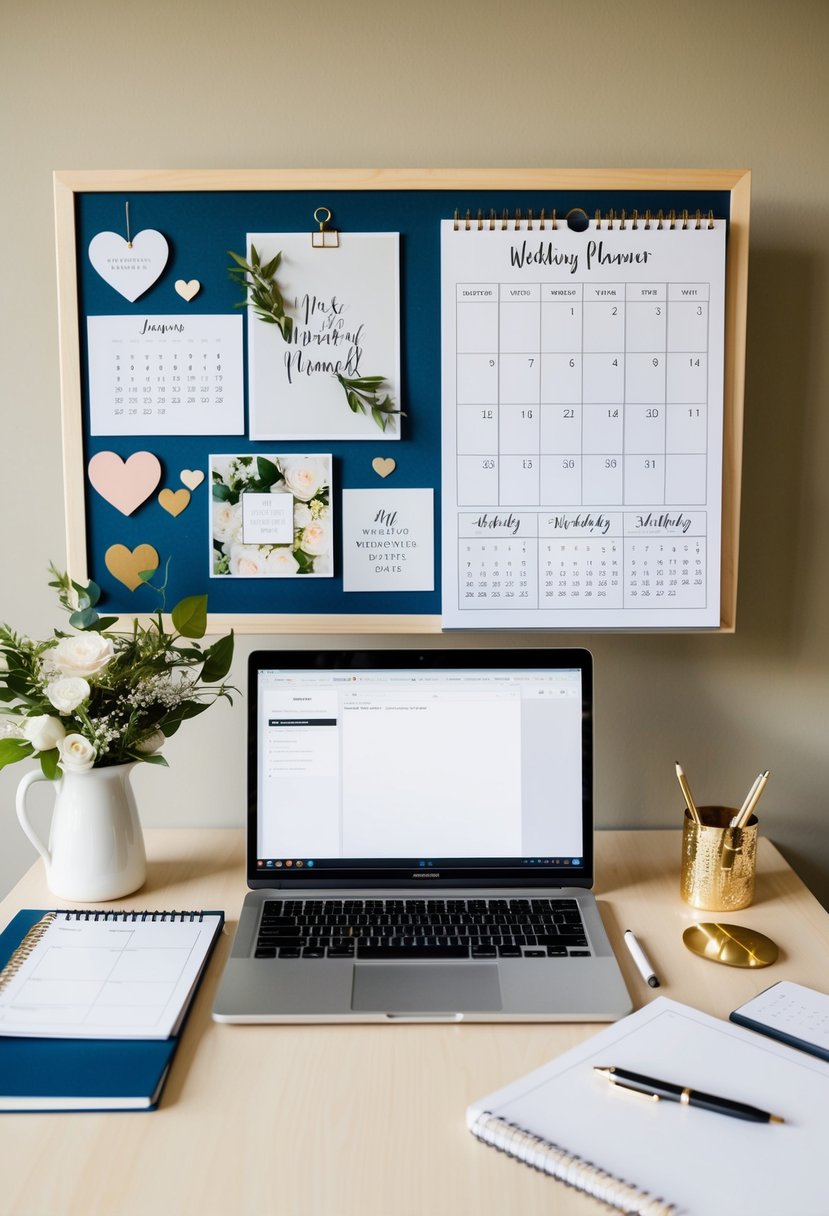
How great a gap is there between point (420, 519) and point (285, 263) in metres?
0.38

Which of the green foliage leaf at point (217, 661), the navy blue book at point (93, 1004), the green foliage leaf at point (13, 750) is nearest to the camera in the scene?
the navy blue book at point (93, 1004)

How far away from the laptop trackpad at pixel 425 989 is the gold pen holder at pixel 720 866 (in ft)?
1.03

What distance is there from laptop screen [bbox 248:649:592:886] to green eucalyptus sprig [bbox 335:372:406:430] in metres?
0.32

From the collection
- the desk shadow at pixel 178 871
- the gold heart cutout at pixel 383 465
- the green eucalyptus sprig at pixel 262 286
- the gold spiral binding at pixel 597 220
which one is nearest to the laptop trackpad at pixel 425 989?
the desk shadow at pixel 178 871

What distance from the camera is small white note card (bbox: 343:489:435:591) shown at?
4.31 feet

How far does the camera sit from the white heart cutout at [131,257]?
1.27m

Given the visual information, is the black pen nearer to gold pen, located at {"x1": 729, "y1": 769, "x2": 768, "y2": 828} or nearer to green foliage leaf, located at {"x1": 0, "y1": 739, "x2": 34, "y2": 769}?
gold pen, located at {"x1": 729, "y1": 769, "x2": 768, "y2": 828}

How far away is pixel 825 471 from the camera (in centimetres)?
139

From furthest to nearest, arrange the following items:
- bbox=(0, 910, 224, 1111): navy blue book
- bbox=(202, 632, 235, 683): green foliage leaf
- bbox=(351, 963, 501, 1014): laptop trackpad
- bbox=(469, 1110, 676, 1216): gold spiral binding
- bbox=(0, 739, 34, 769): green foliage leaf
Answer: bbox=(202, 632, 235, 683): green foliage leaf → bbox=(0, 739, 34, 769): green foliage leaf → bbox=(351, 963, 501, 1014): laptop trackpad → bbox=(0, 910, 224, 1111): navy blue book → bbox=(469, 1110, 676, 1216): gold spiral binding

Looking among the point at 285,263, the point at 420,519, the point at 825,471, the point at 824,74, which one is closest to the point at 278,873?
the point at 420,519

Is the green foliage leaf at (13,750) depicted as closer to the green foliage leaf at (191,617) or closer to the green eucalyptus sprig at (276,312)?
the green foliage leaf at (191,617)

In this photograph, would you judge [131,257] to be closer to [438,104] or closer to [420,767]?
[438,104]

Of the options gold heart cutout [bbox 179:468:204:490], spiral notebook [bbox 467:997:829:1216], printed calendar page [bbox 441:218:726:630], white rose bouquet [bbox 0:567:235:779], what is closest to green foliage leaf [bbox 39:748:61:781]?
white rose bouquet [bbox 0:567:235:779]

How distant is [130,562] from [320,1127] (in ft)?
2.52
